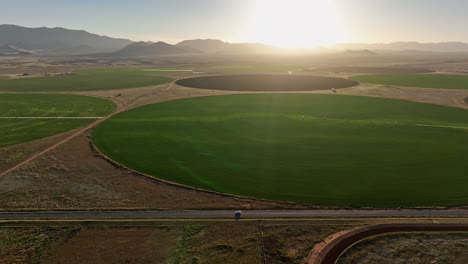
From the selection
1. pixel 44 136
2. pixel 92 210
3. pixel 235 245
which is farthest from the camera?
pixel 44 136

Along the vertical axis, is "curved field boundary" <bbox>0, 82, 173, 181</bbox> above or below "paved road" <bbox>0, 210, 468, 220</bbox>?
above

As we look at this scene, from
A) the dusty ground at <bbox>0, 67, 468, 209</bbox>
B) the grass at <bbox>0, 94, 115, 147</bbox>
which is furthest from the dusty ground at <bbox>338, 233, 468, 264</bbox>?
the grass at <bbox>0, 94, 115, 147</bbox>

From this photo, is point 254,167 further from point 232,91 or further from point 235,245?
point 232,91

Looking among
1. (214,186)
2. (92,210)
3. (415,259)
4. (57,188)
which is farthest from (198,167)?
(415,259)

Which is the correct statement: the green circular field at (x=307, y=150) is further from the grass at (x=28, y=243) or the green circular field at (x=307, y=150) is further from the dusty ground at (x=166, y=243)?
the grass at (x=28, y=243)

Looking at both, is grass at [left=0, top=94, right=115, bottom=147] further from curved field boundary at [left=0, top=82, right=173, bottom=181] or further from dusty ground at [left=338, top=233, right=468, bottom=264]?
dusty ground at [left=338, top=233, right=468, bottom=264]

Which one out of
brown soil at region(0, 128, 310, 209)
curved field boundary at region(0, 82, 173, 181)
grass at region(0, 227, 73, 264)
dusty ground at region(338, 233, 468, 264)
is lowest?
grass at region(0, 227, 73, 264)
